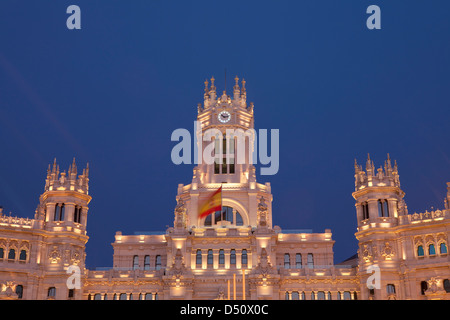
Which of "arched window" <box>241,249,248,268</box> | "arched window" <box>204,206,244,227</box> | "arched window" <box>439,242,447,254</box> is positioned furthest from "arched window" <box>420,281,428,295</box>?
"arched window" <box>204,206,244,227</box>

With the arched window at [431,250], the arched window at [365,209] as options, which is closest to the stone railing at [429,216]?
the arched window at [431,250]

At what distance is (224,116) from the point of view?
10212 cm

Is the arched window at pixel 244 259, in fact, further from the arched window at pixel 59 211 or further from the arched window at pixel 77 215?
the arched window at pixel 59 211

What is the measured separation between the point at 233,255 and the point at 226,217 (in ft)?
35.5

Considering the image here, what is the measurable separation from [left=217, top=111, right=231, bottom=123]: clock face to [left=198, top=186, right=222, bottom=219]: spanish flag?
18083 mm

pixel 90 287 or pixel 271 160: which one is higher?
pixel 271 160

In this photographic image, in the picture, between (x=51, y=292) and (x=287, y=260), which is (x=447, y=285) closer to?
(x=287, y=260)

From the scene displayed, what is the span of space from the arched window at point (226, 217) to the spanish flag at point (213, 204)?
338 cm

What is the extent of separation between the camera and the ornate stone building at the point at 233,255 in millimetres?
74062

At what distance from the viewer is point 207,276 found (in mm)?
81000
